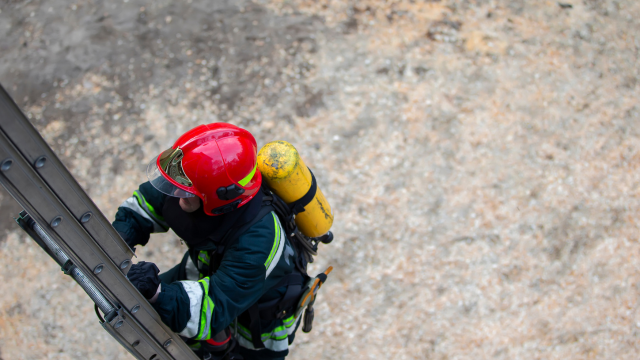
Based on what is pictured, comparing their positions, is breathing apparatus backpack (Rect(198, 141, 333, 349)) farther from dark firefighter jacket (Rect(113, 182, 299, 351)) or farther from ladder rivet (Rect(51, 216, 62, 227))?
ladder rivet (Rect(51, 216, 62, 227))

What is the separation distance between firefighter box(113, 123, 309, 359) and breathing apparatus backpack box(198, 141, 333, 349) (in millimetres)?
33

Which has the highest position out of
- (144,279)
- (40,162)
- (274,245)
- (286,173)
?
(40,162)

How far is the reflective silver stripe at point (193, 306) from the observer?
2.15m

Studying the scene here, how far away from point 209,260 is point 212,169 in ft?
2.11

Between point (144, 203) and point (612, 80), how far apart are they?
610 cm

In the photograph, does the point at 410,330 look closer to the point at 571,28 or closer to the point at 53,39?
the point at 571,28

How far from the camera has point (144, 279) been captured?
2029 millimetres

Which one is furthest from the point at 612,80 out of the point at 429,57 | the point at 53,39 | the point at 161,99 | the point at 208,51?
the point at 53,39

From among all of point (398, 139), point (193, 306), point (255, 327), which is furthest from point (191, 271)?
point (398, 139)

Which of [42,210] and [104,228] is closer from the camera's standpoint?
[42,210]

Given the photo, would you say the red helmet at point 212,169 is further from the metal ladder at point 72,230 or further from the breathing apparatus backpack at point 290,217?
the metal ladder at point 72,230

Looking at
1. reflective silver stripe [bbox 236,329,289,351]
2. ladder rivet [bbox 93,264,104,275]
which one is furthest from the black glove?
reflective silver stripe [bbox 236,329,289,351]

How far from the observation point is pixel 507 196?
505cm

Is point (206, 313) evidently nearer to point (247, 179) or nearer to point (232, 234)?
point (232, 234)
